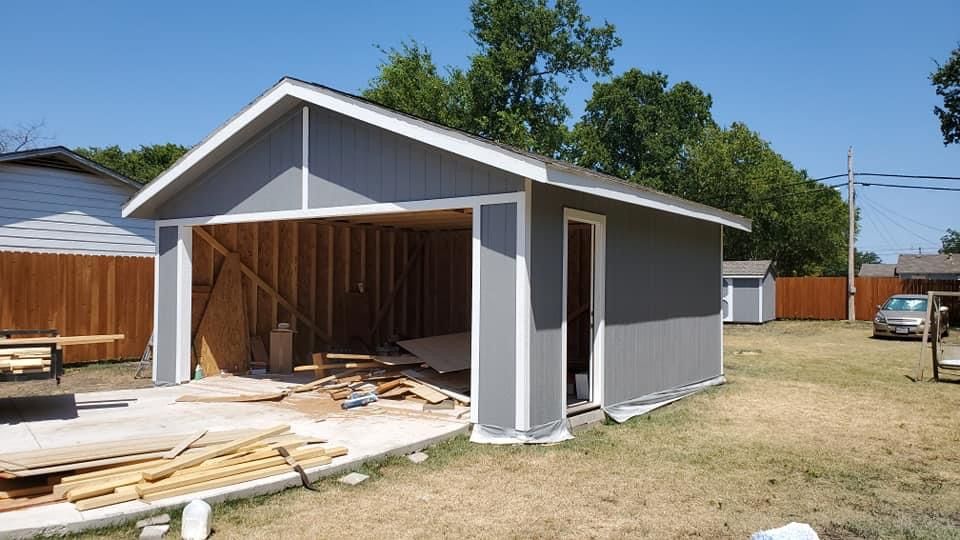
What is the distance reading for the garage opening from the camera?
10.1m

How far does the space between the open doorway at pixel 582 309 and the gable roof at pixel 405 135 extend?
1.91 feet

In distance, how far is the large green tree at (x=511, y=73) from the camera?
30.8m

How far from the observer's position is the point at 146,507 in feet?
14.0

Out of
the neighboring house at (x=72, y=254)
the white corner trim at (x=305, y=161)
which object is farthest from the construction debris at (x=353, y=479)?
the neighboring house at (x=72, y=254)

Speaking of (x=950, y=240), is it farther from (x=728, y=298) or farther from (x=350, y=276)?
(x=350, y=276)

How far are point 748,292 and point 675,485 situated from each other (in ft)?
75.0

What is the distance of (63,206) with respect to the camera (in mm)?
13875

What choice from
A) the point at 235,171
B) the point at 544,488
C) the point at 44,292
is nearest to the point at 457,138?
the point at 544,488

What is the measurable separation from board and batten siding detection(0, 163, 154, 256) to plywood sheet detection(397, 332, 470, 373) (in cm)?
880

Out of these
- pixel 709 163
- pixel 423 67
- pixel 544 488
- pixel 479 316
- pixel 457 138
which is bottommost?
pixel 544 488

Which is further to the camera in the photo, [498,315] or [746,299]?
[746,299]

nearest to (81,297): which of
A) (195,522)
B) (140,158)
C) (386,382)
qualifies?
(386,382)

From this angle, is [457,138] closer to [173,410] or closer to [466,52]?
[173,410]

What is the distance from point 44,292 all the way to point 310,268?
467 centimetres
